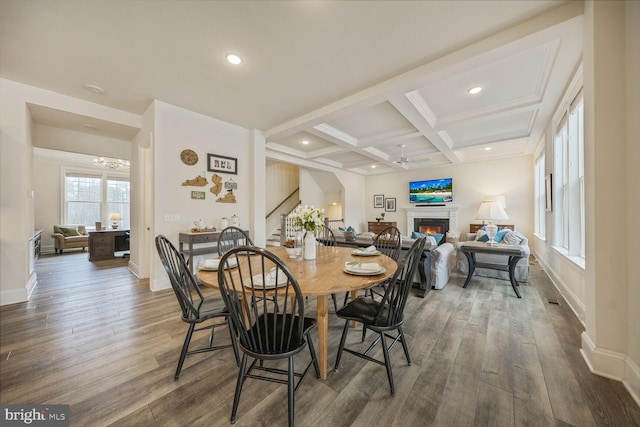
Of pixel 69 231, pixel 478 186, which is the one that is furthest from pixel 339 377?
pixel 69 231

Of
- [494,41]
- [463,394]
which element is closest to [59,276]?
[463,394]

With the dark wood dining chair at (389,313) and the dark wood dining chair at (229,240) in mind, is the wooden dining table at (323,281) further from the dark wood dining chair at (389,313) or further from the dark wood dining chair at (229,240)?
the dark wood dining chair at (229,240)

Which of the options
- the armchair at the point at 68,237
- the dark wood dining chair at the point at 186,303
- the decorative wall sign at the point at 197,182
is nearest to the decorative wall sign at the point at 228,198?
the decorative wall sign at the point at 197,182

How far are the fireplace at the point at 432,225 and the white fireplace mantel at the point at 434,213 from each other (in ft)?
0.33

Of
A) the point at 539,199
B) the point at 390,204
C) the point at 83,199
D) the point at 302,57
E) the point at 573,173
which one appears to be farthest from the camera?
the point at 390,204

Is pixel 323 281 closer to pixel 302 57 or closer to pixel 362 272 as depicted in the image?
pixel 362 272

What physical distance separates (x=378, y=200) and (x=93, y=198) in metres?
9.54

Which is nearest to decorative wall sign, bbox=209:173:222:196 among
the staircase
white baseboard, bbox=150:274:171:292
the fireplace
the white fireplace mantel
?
white baseboard, bbox=150:274:171:292

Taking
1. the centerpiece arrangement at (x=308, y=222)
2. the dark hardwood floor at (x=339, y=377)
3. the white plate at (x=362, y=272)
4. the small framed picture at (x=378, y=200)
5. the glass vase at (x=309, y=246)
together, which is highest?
the small framed picture at (x=378, y=200)

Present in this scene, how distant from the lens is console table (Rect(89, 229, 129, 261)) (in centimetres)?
564

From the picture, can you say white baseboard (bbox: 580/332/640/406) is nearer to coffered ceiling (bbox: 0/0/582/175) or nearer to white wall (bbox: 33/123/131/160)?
coffered ceiling (bbox: 0/0/582/175)

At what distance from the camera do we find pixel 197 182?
153 inches

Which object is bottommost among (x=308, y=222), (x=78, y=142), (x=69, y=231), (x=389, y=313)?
(x=389, y=313)

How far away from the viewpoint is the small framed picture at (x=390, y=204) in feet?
28.3
